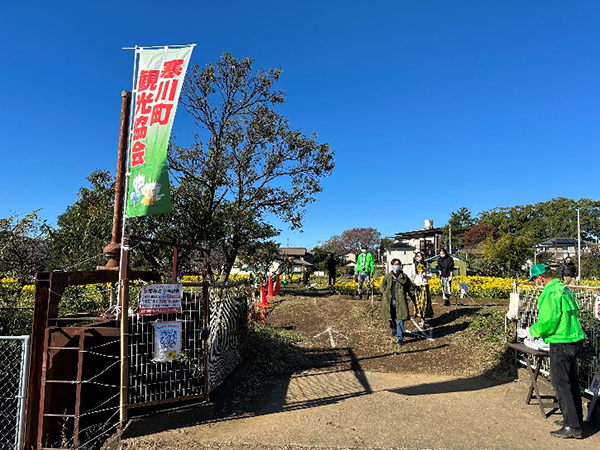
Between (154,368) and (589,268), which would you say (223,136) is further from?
(589,268)

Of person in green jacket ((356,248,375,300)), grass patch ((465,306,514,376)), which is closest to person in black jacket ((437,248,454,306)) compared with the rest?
grass patch ((465,306,514,376))

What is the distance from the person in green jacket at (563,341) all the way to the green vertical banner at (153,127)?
4523 millimetres

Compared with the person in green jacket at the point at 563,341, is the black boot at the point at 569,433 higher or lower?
lower

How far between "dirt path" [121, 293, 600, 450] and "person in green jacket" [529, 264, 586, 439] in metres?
0.36

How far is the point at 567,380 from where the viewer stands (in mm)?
4328

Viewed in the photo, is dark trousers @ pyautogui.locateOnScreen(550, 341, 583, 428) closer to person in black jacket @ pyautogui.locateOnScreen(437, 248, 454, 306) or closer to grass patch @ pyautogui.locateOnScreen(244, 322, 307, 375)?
grass patch @ pyautogui.locateOnScreen(244, 322, 307, 375)

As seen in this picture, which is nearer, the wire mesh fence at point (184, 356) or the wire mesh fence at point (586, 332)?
the wire mesh fence at point (184, 356)

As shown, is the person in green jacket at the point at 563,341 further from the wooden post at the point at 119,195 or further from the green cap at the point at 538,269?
the wooden post at the point at 119,195

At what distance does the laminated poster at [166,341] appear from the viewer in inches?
180

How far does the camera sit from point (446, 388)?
6.28 m

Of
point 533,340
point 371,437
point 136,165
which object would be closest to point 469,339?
point 533,340

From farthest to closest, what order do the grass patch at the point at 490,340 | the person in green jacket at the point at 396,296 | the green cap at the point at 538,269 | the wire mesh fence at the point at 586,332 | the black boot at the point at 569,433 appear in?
the person in green jacket at the point at 396,296, the grass patch at the point at 490,340, the wire mesh fence at the point at 586,332, the green cap at the point at 538,269, the black boot at the point at 569,433

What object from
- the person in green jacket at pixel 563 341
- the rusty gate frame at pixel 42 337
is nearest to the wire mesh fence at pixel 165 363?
the rusty gate frame at pixel 42 337

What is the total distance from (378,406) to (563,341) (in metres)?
2.39
